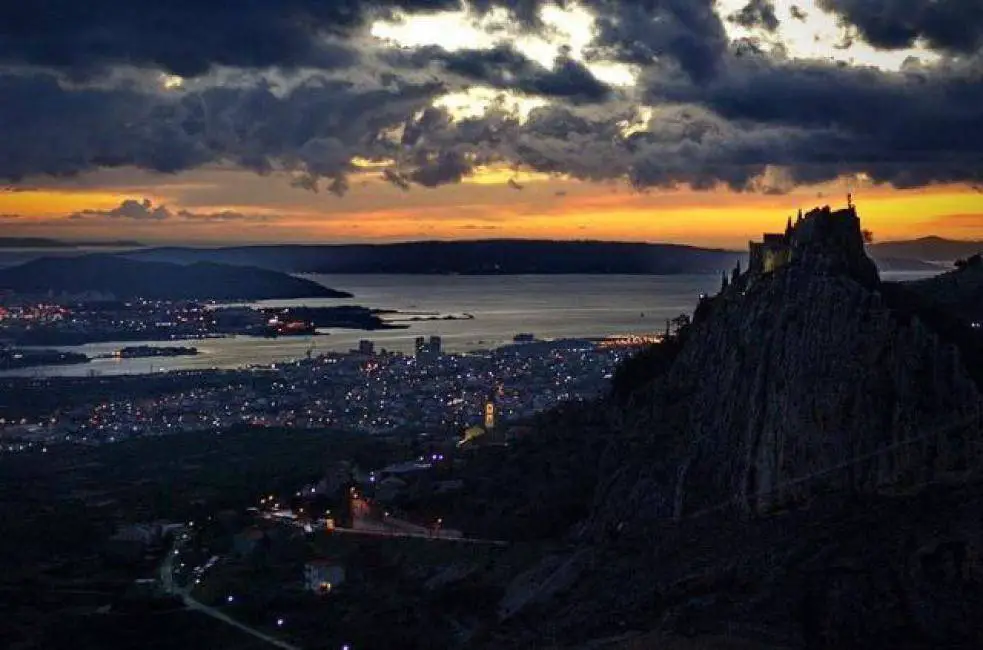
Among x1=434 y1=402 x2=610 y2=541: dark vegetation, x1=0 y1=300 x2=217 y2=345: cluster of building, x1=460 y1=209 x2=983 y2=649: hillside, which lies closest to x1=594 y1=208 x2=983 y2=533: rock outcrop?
x1=460 y1=209 x2=983 y2=649: hillside

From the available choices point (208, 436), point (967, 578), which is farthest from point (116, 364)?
point (967, 578)

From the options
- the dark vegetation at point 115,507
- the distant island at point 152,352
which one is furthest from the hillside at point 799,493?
the distant island at point 152,352

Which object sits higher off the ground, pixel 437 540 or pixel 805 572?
pixel 805 572

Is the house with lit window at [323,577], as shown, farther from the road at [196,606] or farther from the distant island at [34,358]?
the distant island at [34,358]

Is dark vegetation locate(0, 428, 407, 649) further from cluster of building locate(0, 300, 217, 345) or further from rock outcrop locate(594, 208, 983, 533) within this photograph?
cluster of building locate(0, 300, 217, 345)

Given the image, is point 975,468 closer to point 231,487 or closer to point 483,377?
point 231,487

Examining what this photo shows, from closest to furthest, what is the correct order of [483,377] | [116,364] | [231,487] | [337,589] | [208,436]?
[337,589] < [231,487] < [208,436] < [483,377] < [116,364]

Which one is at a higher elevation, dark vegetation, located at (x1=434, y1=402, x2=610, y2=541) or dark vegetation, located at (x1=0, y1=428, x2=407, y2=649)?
dark vegetation, located at (x1=434, y1=402, x2=610, y2=541)
